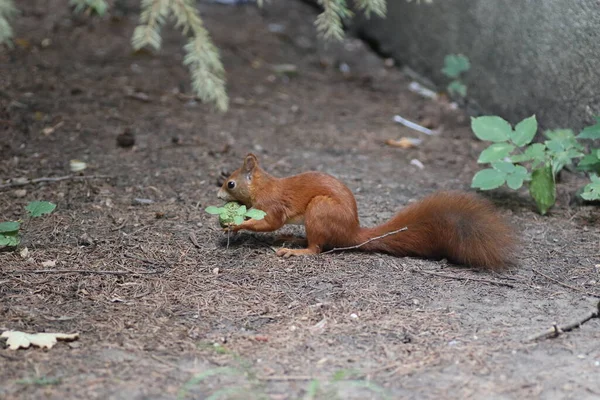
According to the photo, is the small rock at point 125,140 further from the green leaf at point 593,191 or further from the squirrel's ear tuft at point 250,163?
the green leaf at point 593,191

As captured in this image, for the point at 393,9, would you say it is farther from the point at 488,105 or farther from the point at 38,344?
the point at 38,344

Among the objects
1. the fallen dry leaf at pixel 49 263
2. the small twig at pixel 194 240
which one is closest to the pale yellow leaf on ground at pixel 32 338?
the fallen dry leaf at pixel 49 263

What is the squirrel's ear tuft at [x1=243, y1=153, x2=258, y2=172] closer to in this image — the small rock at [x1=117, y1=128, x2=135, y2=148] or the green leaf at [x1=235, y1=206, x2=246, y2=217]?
the green leaf at [x1=235, y1=206, x2=246, y2=217]

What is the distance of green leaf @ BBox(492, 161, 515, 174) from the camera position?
406 centimetres

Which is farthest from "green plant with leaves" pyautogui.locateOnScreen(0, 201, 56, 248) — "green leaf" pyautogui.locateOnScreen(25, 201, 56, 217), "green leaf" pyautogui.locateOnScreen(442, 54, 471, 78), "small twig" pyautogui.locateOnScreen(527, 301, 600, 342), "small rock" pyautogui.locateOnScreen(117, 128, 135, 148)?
"green leaf" pyautogui.locateOnScreen(442, 54, 471, 78)

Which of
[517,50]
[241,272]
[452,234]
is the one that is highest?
[517,50]

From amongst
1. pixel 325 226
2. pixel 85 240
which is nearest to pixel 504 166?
pixel 325 226

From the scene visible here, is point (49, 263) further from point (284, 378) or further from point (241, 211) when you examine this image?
point (284, 378)

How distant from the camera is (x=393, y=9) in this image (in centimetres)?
726

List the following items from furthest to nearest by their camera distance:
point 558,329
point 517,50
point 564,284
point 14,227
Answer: point 517,50
point 14,227
point 564,284
point 558,329

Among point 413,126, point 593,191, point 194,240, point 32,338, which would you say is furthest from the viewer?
point 413,126

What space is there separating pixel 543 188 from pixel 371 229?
1.23 m

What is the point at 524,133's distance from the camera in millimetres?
4086

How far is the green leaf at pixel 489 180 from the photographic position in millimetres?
4012
